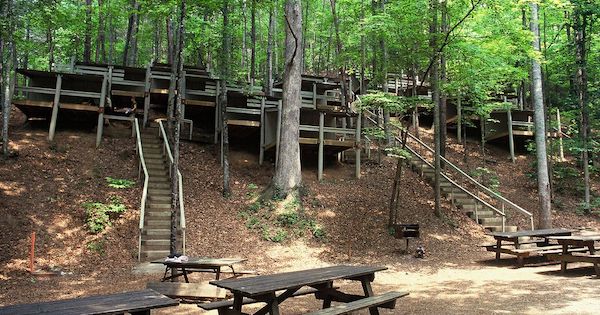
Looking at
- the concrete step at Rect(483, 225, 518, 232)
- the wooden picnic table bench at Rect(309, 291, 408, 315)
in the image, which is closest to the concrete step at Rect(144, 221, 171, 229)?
the wooden picnic table bench at Rect(309, 291, 408, 315)

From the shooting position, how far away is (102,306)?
3850 mm

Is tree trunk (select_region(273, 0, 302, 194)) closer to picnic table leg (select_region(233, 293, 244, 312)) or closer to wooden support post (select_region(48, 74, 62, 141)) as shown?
wooden support post (select_region(48, 74, 62, 141))

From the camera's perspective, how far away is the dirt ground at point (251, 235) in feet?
24.7

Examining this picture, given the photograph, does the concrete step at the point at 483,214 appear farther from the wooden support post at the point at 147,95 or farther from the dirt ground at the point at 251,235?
the wooden support post at the point at 147,95

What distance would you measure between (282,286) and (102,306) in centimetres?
177

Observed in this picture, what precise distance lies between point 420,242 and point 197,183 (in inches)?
297

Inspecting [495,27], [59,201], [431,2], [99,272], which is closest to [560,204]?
[495,27]

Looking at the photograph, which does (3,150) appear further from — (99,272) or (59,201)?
(99,272)

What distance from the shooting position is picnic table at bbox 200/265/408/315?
4.44 metres

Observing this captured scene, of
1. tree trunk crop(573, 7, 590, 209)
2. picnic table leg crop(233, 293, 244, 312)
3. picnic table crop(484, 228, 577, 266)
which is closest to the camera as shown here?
picnic table leg crop(233, 293, 244, 312)

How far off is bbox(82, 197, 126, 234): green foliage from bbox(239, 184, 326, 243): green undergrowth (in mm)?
3564

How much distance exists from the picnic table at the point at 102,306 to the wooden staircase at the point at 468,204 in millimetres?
12747

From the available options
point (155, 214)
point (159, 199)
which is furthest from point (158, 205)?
point (155, 214)

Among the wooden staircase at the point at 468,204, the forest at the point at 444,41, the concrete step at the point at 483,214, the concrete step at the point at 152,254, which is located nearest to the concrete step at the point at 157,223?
the concrete step at the point at 152,254
